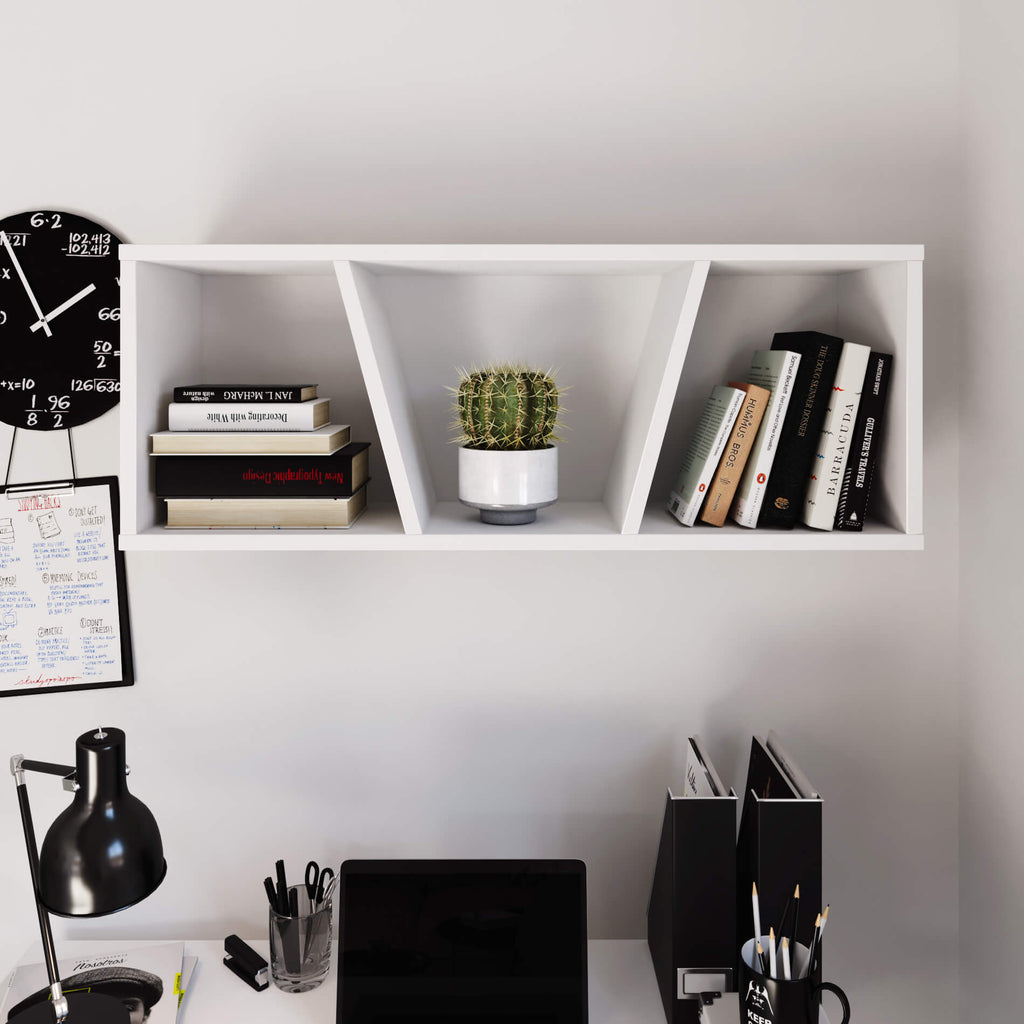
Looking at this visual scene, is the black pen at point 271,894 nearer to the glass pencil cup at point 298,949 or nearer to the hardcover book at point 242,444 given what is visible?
the glass pencil cup at point 298,949

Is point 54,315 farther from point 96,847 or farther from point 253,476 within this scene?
point 96,847

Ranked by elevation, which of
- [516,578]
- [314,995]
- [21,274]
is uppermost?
[21,274]

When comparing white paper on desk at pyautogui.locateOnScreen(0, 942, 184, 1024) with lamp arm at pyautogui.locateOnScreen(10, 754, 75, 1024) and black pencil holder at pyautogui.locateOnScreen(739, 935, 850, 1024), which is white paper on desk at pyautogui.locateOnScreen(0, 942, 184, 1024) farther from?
black pencil holder at pyautogui.locateOnScreen(739, 935, 850, 1024)

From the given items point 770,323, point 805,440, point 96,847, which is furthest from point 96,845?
point 770,323

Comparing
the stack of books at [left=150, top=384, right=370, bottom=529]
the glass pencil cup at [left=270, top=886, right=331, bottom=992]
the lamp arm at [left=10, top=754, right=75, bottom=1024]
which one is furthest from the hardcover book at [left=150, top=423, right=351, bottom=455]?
the glass pencil cup at [left=270, top=886, right=331, bottom=992]

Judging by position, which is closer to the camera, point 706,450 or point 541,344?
point 706,450

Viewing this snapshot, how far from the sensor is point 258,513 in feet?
3.70

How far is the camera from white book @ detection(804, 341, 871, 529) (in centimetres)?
109

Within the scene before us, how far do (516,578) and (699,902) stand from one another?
0.50 metres

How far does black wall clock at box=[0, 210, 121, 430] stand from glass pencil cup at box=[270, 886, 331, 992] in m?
0.78

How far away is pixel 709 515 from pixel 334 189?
0.71 m

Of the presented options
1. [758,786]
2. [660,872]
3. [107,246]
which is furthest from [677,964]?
[107,246]

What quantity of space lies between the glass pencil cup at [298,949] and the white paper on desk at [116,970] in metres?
0.14

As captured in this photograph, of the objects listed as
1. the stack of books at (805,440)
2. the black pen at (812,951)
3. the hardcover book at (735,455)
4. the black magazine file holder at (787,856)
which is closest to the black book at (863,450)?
the stack of books at (805,440)
